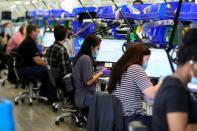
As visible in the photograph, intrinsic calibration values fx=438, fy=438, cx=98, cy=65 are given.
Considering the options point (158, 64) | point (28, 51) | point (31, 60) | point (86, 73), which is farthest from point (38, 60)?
point (158, 64)

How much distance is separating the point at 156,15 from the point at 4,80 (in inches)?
223

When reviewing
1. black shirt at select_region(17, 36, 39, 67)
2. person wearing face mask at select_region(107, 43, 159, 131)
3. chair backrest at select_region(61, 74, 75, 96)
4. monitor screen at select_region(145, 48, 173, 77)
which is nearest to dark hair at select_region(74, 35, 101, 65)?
chair backrest at select_region(61, 74, 75, 96)

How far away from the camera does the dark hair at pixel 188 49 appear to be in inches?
82.1

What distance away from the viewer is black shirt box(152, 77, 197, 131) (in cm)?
206

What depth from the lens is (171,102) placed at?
81.5 inches

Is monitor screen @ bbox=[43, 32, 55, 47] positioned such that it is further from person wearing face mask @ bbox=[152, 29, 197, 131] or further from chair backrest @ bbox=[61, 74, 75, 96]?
person wearing face mask @ bbox=[152, 29, 197, 131]

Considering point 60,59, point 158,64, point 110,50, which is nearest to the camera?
point 158,64

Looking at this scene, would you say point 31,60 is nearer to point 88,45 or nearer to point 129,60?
point 88,45

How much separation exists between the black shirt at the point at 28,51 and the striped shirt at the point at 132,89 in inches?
138

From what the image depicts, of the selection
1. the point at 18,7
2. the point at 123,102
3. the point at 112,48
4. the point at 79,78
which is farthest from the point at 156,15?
the point at 18,7

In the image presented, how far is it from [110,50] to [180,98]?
10.5ft

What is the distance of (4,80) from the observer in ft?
31.3

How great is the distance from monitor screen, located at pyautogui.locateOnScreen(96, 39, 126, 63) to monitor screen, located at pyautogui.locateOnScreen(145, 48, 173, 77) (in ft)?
3.06

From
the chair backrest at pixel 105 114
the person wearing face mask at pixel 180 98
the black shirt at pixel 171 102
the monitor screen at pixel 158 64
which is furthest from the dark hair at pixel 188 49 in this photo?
the monitor screen at pixel 158 64
